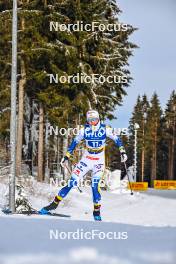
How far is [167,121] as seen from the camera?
6900 centimetres

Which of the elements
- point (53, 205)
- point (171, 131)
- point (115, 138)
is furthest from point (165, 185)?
point (115, 138)

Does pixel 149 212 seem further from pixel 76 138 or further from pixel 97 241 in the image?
pixel 97 241

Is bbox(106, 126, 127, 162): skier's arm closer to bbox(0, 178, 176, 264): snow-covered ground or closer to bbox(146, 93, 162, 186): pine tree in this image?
bbox(0, 178, 176, 264): snow-covered ground

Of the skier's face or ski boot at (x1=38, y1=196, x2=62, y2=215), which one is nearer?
the skier's face

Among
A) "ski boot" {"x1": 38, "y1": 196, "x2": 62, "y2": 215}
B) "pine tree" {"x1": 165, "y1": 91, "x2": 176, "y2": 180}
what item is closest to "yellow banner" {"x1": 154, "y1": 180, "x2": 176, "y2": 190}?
"pine tree" {"x1": 165, "y1": 91, "x2": 176, "y2": 180}

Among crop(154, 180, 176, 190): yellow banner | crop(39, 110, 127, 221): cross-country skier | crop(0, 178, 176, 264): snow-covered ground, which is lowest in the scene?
crop(154, 180, 176, 190): yellow banner

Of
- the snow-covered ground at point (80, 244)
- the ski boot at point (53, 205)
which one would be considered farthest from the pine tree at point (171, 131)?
the snow-covered ground at point (80, 244)

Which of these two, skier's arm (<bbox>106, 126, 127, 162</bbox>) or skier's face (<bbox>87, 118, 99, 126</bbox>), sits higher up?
skier's face (<bbox>87, 118, 99, 126</bbox>)

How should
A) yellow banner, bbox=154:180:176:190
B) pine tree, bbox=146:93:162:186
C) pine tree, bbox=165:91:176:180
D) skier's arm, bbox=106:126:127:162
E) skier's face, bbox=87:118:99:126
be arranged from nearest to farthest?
skier's face, bbox=87:118:99:126 → skier's arm, bbox=106:126:127:162 → yellow banner, bbox=154:180:176:190 → pine tree, bbox=146:93:162:186 → pine tree, bbox=165:91:176:180

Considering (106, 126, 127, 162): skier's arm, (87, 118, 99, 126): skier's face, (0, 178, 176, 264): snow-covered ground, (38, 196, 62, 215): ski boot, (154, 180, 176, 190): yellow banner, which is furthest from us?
(154, 180, 176, 190): yellow banner

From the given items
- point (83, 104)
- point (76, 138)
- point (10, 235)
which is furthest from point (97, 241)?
point (83, 104)

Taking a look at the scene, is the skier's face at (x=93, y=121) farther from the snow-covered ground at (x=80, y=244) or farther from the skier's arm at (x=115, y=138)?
the snow-covered ground at (x=80, y=244)

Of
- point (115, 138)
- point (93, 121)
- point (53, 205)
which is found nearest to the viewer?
point (93, 121)

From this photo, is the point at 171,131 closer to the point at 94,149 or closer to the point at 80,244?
the point at 94,149
